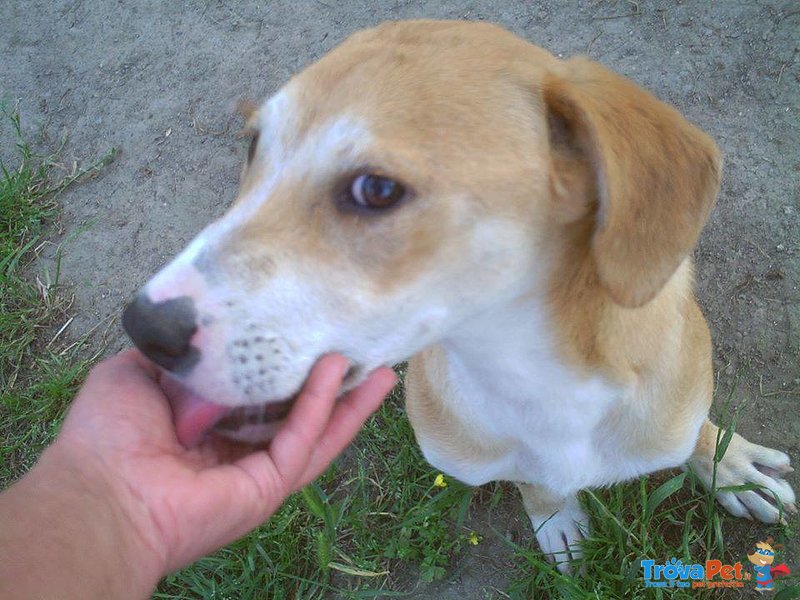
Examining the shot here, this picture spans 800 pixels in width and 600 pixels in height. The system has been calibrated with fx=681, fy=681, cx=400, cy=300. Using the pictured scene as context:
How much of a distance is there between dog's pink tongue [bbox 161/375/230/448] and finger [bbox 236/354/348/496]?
0.15m

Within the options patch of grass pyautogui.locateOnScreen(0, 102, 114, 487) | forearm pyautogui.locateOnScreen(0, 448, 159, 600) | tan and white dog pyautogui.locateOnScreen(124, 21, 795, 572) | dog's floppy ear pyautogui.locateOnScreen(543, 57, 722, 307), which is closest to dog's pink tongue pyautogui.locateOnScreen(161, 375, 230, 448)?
tan and white dog pyautogui.locateOnScreen(124, 21, 795, 572)

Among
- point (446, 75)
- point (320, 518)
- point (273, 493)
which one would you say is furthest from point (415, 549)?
point (446, 75)

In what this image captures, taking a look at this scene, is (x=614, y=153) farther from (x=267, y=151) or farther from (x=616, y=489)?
(x=616, y=489)

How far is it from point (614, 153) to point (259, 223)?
2.93 feet

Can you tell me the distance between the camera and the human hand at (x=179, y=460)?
69.1 inches

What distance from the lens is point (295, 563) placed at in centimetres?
324

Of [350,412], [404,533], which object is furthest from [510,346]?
[404,533]

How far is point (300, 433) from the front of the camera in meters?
1.78

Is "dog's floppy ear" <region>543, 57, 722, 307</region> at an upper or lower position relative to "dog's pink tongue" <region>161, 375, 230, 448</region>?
upper

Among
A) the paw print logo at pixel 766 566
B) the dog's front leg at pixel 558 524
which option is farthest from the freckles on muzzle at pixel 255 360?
the paw print logo at pixel 766 566

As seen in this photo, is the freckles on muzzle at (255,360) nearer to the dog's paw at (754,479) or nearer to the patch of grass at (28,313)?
the dog's paw at (754,479)

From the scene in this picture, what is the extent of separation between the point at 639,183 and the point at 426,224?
55cm

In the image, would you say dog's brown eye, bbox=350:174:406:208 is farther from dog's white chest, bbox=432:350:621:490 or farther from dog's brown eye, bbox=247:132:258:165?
dog's white chest, bbox=432:350:621:490

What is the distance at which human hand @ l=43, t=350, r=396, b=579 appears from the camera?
69.1 inches
